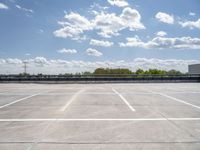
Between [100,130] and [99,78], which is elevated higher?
[99,78]

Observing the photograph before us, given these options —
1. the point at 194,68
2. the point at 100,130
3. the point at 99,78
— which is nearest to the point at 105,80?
the point at 99,78

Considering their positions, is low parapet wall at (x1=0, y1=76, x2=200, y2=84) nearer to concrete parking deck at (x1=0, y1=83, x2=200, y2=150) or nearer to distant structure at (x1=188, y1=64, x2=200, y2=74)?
concrete parking deck at (x1=0, y1=83, x2=200, y2=150)

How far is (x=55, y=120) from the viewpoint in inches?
299

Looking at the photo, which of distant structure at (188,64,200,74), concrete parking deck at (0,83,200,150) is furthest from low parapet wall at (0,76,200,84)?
distant structure at (188,64,200,74)

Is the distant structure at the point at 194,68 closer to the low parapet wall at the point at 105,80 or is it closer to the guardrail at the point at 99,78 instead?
the guardrail at the point at 99,78

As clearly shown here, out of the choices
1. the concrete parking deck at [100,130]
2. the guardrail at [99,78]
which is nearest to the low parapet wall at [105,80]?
the guardrail at [99,78]

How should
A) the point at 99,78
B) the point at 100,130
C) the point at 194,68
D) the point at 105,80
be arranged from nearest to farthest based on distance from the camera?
the point at 100,130 → the point at 105,80 → the point at 99,78 → the point at 194,68

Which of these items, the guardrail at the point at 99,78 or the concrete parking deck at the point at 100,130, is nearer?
the concrete parking deck at the point at 100,130

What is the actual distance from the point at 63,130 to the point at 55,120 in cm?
144

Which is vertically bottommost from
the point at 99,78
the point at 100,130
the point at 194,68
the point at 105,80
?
the point at 100,130

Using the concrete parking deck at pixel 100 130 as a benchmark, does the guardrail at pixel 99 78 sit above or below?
above

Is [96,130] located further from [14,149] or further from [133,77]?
[133,77]

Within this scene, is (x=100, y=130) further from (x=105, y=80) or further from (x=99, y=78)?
(x=99, y=78)

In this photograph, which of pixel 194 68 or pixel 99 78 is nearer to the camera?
pixel 99 78
